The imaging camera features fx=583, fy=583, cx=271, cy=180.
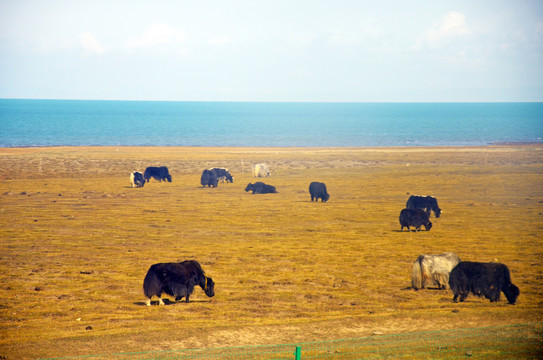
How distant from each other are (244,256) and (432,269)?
7.94 metres

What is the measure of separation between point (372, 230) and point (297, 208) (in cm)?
861

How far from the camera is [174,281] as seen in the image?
56.6 ft

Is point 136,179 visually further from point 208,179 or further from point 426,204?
point 426,204

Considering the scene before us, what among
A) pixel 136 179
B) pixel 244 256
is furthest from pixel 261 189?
pixel 244 256

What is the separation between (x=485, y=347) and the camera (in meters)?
13.8

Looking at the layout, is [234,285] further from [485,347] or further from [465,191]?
[465,191]

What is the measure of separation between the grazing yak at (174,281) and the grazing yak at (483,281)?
24.9 ft

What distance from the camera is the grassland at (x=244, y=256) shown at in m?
15.5

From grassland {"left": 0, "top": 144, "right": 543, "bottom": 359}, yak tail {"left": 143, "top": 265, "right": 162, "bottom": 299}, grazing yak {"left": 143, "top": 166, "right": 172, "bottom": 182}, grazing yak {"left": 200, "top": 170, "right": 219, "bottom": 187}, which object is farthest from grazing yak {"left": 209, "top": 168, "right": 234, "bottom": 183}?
yak tail {"left": 143, "top": 265, "right": 162, "bottom": 299}

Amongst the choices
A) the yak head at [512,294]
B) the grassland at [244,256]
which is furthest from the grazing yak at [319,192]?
the yak head at [512,294]

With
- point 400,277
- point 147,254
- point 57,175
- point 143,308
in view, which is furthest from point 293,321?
point 57,175

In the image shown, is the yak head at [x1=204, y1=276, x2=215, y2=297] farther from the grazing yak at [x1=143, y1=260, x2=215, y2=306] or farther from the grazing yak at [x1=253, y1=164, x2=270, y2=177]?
the grazing yak at [x1=253, y1=164, x2=270, y2=177]

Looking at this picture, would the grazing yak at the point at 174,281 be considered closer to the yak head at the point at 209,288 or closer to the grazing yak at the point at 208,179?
the yak head at the point at 209,288

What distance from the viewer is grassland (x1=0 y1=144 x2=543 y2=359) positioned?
15466mm
